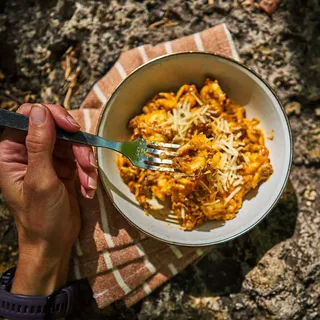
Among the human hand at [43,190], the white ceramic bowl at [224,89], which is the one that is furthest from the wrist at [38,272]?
the white ceramic bowl at [224,89]

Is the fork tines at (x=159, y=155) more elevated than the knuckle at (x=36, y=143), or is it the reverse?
the knuckle at (x=36, y=143)

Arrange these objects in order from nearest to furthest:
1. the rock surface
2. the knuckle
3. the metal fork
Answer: the knuckle < the metal fork < the rock surface

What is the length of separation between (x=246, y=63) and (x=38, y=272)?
51.8 inches

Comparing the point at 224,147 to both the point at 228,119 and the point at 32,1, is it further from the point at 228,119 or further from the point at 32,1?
the point at 32,1

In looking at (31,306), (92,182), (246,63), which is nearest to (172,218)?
(92,182)

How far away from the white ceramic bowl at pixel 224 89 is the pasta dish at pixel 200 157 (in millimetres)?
36

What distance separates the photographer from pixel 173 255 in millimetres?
1931

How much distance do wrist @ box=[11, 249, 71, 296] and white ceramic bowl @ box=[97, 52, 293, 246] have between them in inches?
14.8

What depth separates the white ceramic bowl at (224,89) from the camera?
1.79 m

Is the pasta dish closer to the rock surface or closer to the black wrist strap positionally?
the rock surface

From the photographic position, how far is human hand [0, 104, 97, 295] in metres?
1.61

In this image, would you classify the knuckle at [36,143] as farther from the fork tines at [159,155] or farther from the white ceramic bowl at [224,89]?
the fork tines at [159,155]

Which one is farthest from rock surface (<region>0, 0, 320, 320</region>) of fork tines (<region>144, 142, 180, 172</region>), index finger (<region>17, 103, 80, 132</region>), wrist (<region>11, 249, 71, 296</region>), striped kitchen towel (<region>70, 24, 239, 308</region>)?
fork tines (<region>144, 142, 180, 172</region>)

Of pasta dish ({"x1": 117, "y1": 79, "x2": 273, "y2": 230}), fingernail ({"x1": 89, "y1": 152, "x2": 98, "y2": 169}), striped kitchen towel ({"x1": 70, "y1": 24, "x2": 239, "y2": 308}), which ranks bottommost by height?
striped kitchen towel ({"x1": 70, "y1": 24, "x2": 239, "y2": 308})
